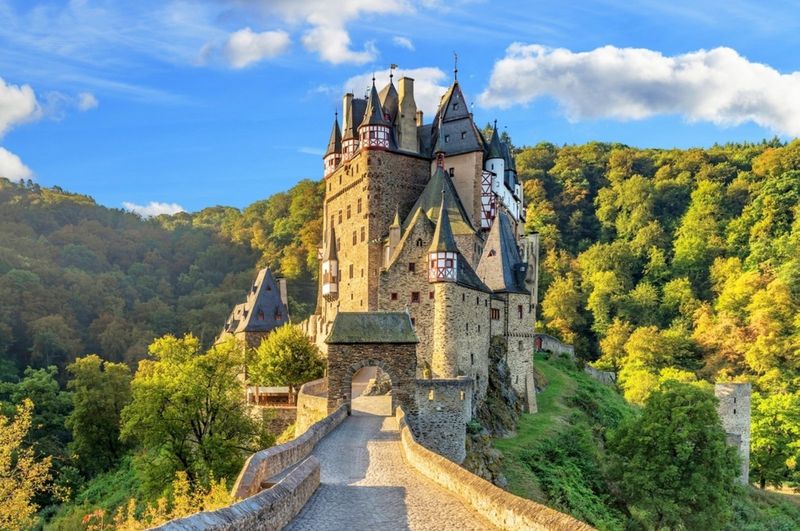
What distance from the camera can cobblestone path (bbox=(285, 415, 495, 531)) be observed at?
11875 mm

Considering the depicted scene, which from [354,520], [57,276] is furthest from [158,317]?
[354,520]

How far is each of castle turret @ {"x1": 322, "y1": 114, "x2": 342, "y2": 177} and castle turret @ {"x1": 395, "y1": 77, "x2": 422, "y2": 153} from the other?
21.9ft

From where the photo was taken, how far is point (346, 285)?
46.3m

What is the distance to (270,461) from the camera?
14680 millimetres

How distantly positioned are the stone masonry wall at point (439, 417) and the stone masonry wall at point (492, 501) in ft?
26.6

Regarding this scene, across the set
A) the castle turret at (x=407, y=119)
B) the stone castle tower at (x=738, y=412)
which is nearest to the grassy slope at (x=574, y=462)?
→ the stone castle tower at (x=738, y=412)

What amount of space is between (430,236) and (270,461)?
25.1 meters

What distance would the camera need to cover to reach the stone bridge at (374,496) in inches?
470

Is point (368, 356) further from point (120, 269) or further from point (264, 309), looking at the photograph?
point (120, 269)

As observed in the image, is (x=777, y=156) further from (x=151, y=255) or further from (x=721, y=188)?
(x=151, y=255)

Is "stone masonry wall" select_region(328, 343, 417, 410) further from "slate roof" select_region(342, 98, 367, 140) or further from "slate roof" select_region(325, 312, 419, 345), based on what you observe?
"slate roof" select_region(342, 98, 367, 140)

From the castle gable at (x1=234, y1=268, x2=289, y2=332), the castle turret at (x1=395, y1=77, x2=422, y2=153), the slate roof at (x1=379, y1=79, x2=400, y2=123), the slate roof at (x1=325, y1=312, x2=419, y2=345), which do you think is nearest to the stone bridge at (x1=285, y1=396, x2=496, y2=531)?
the slate roof at (x1=325, y1=312, x2=419, y2=345)

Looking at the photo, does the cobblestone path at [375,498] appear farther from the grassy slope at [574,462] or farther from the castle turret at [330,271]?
the castle turret at [330,271]

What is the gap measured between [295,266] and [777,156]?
56503mm
